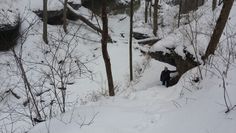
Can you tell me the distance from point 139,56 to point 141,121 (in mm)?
18427

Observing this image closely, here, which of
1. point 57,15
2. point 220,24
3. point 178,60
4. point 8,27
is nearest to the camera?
point 220,24

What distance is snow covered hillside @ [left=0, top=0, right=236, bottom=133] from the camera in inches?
302

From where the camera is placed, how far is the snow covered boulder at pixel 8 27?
2350 cm

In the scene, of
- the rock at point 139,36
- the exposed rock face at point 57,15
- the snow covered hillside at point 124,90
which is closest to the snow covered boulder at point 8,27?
the snow covered hillside at point 124,90

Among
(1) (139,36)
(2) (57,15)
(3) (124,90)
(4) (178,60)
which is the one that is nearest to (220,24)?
(4) (178,60)

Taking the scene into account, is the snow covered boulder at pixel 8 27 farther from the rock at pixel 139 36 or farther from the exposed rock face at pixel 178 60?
the exposed rock face at pixel 178 60

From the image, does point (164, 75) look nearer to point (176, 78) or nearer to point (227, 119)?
point (176, 78)

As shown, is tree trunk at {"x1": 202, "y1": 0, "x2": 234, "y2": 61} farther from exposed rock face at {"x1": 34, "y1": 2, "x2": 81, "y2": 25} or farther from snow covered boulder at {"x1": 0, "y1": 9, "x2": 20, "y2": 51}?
exposed rock face at {"x1": 34, "y1": 2, "x2": 81, "y2": 25}

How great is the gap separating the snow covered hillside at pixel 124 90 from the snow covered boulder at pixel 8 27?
2.11ft

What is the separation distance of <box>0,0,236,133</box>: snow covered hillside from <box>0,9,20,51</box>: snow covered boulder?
25.3 inches

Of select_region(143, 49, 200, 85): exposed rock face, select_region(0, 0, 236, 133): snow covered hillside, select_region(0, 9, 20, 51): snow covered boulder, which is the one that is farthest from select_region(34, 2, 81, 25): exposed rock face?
select_region(143, 49, 200, 85): exposed rock face

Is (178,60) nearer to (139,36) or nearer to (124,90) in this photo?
(124,90)

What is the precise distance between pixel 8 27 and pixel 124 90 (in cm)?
1032

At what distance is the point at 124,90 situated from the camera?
17453mm
